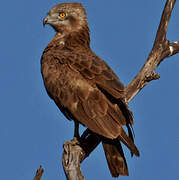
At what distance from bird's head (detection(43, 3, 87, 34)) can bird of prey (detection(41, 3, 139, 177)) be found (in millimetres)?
844

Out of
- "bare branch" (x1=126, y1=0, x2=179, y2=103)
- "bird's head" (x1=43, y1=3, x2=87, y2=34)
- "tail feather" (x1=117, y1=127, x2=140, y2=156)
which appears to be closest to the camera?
"tail feather" (x1=117, y1=127, x2=140, y2=156)

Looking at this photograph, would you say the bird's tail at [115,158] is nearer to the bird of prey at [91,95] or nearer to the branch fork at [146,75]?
the bird of prey at [91,95]

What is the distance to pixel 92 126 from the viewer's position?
26.2 ft

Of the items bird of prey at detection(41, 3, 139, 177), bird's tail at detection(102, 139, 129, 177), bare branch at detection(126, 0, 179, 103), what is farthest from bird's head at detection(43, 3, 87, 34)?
bird's tail at detection(102, 139, 129, 177)

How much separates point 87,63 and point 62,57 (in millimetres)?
600

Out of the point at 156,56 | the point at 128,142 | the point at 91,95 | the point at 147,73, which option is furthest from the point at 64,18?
the point at 128,142

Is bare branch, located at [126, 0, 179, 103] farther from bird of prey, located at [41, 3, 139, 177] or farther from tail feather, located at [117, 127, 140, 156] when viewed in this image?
tail feather, located at [117, 127, 140, 156]

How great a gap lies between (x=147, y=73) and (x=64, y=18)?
8.03ft

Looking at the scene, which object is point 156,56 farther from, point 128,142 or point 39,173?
point 39,173

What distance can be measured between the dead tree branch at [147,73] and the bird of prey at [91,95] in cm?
Answer: 38

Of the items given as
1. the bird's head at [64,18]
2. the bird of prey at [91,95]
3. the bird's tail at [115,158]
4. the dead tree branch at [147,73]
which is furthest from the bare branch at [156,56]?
the bird's head at [64,18]

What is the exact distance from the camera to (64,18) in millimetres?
10438

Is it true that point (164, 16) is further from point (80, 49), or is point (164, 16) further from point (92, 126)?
point (92, 126)

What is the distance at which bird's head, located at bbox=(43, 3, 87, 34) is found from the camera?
10398mm
